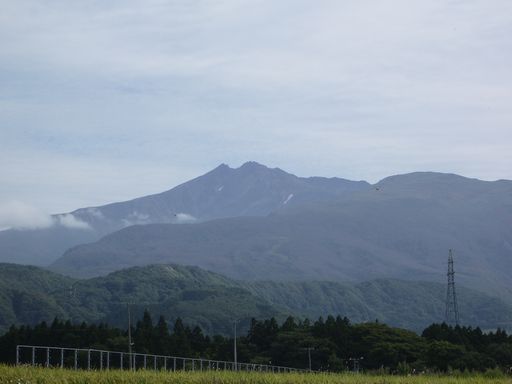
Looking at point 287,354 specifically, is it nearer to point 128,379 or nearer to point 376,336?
point 376,336

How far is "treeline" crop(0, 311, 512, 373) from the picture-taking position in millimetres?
126000

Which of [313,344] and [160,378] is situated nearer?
[160,378]

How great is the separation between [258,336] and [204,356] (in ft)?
55.7

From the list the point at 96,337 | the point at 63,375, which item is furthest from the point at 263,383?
the point at 96,337

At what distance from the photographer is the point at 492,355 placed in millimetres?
122562

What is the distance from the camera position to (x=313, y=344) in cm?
13600

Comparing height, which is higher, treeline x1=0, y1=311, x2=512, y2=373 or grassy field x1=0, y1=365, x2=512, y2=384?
grassy field x1=0, y1=365, x2=512, y2=384

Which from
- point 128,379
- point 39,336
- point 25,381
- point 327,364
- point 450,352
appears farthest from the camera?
point 39,336

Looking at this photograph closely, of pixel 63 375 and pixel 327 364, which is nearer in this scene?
pixel 63 375

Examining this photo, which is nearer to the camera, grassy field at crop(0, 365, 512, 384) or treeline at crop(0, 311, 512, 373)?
grassy field at crop(0, 365, 512, 384)

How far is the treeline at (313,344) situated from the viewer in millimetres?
126000

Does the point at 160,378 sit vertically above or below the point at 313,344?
above

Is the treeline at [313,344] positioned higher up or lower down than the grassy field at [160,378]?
lower down

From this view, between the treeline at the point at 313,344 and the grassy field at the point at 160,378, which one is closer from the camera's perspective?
the grassy field at the point at 160,378
